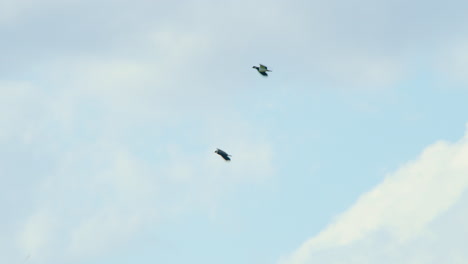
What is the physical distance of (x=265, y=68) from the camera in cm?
8438

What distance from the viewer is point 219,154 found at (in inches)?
3164

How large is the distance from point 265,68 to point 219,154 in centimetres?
2076

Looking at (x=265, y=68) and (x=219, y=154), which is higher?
(x=265, y=68)
